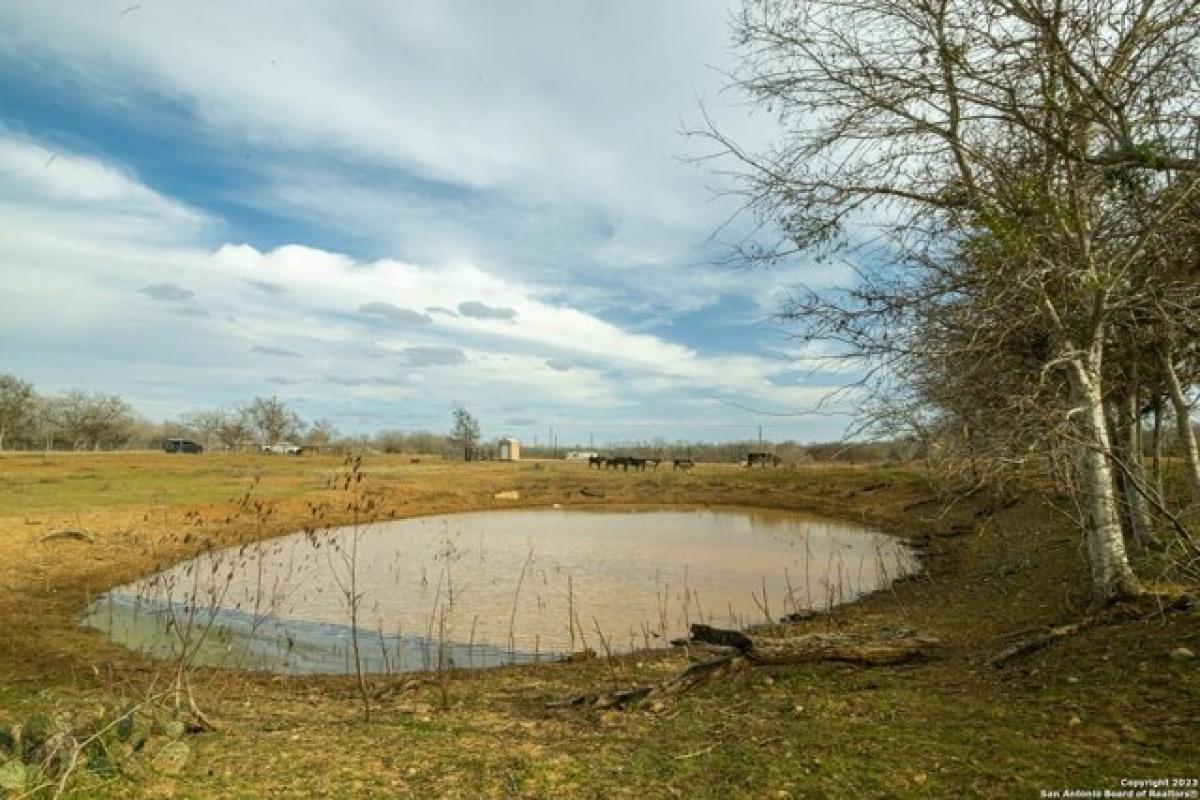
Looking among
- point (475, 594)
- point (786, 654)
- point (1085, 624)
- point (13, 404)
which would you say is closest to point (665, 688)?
point (786, 654)

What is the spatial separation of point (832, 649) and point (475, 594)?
33.1 ft

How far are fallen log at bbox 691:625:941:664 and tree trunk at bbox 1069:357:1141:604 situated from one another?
1.82 meters

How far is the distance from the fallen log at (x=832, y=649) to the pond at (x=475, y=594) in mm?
2505

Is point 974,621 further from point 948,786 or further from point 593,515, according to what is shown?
point 593,515

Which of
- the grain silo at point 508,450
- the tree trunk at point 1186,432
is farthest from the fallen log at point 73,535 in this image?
the grain silo at point 508,450

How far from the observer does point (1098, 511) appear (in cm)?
744

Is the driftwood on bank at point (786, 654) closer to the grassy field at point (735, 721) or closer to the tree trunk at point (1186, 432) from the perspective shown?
the grassy field at point (735, 721)

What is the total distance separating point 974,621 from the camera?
9836 millimetres

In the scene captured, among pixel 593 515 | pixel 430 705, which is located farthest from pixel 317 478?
pixel 430 705

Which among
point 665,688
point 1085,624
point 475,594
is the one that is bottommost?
point 475,594

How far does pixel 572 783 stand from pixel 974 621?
23.5ft

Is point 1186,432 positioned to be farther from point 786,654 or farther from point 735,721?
point 735,721

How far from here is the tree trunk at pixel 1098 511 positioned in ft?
23.0

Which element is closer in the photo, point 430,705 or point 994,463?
point 994,463
